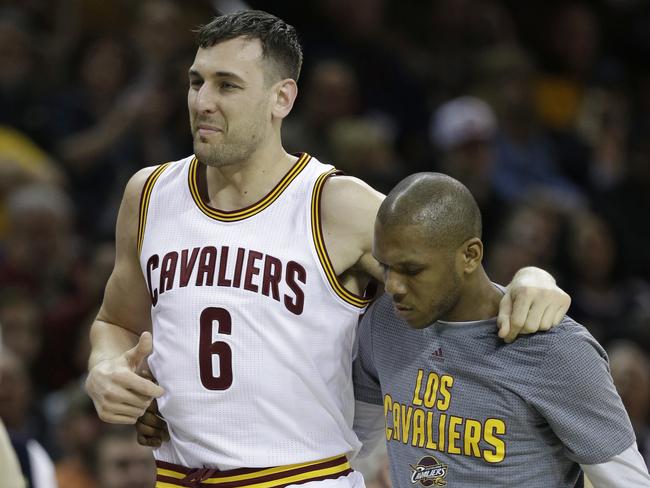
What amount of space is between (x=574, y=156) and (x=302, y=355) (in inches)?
245

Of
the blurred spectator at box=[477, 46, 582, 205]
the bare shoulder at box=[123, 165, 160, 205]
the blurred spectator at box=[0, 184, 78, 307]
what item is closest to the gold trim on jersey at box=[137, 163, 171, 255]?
the bare shoulder at box=[123, 165, 160, 205]

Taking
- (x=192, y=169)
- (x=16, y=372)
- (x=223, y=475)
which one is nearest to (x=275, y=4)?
(x=16, y=372)

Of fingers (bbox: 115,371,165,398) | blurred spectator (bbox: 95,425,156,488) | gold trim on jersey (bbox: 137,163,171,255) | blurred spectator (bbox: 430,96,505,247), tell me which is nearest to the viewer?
fingers (bbox: 115,371,165,398)

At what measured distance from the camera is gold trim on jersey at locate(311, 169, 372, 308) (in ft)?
12.3

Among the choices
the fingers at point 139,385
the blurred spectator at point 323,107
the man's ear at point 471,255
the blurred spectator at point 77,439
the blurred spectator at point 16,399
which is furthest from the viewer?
the blurred spectator at point 323,107

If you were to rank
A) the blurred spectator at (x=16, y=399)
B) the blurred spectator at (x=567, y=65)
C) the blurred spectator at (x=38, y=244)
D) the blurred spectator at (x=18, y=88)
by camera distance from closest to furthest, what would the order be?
the blurred spectator at (x=16, y=399), the blurred spectator at (x=38, y=244), the blurred spectator at (x=18, y=88), the blurred spectator at (x=567, y=65)

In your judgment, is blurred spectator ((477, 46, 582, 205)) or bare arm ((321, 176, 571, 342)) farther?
blurred spectator ((477, 46, 582, 205))

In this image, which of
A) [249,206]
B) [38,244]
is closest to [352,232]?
[249,206]

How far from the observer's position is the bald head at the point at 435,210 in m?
3.37

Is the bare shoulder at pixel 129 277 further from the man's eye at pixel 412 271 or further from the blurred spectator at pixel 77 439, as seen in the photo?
the blurred spectator at pixel 77 439

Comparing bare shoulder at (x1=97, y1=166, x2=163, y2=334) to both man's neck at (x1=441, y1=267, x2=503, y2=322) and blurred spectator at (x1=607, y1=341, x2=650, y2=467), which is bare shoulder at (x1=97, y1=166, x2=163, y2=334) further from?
blurred spectator at (x1=607, y1=341, x2=650, y2=467)

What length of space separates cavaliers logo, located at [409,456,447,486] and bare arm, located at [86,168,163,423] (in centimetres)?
79

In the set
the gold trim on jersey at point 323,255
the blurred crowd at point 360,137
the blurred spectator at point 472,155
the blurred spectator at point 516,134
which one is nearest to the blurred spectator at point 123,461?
the blurred crowd at point 360,137

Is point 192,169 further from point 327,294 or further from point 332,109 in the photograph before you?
point 332,109
